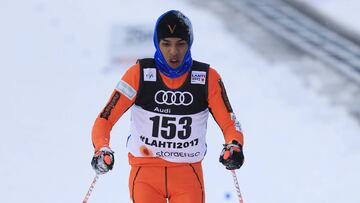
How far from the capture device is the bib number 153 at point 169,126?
4.62 m

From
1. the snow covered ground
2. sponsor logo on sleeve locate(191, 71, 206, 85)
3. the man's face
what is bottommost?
sponsor logo on sleeve locate(191, 71, 206, 85)

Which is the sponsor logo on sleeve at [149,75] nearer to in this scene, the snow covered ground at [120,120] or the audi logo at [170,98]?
the audi logo at [170,98]

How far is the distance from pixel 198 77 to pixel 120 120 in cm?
497

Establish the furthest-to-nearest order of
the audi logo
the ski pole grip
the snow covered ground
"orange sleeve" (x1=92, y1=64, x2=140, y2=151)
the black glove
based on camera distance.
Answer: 1. the snow covered ground
2. the audi logo
3. "orange sleeve" (x1=92, y1=64, x2=140, y2=151)
4. the black glove
5. the ski pole grip

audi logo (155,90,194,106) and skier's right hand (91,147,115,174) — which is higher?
audi logo (155,90,194,106)

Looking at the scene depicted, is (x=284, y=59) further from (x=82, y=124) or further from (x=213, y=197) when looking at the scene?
(x=213, y=197)

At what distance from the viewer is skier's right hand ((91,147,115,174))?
4227 millimetres

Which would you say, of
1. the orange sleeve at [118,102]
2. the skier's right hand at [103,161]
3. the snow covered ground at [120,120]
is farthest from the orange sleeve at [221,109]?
the snow covered ground at [120,120]

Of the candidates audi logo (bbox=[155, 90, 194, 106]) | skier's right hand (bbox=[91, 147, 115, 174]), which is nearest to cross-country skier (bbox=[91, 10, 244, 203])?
audi logo (bbox=[155, 90, 194, 106])

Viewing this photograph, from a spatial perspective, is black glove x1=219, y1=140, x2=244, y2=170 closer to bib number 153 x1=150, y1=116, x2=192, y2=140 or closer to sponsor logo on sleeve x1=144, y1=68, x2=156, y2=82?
bib number 153 x1=150, y1=116, x2=192, y2=140

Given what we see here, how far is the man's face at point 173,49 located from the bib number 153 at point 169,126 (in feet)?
1.26

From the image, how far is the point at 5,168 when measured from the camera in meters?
8.14

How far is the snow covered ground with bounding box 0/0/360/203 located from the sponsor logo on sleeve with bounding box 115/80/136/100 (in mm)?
2946

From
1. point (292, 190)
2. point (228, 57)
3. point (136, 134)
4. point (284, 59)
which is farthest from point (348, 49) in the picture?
point (136, 134)
